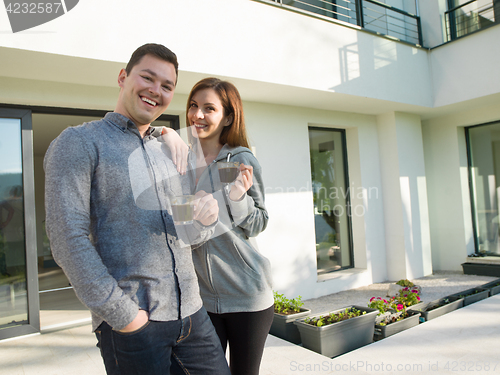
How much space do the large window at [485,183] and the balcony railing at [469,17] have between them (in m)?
1.59

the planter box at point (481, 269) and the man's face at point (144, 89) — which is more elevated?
the man's face at point (144, 89)

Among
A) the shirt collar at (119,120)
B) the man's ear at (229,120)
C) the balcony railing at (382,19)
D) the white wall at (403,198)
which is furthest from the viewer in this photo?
the white wall at (403,198)

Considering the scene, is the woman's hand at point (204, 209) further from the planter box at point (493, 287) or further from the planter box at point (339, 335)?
the planter box at point (493, 287)

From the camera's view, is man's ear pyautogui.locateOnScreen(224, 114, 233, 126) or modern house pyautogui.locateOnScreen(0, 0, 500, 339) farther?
modern house pyautogui.locateOnScreen(0, 0, 500, 339)

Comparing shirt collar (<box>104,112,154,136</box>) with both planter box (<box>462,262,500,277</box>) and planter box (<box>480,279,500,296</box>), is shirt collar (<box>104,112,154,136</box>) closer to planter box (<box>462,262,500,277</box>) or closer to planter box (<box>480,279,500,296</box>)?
planter box (<box>480,279,500,296</box>)

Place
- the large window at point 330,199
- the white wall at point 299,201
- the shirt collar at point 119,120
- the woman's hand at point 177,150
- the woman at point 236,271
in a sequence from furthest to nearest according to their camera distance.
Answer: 1. the large window at point 330,199
2. the white wall at point 299,201
3. the woman at point 236,271
4. the woman's hand at point 177,150
5. the shirt collar at point 119,120

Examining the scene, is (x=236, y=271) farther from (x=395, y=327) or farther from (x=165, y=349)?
(x=395, y=327)

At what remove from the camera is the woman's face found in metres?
1.37

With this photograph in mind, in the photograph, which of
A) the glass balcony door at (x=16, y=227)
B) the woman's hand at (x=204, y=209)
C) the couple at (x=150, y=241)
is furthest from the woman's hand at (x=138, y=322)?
the glass balcony door at (x=16, y=227)

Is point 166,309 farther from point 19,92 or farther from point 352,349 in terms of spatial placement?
point 19,92

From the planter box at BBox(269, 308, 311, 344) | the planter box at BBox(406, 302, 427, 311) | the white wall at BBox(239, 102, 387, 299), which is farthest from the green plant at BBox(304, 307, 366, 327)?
the white wall at BBox(239, 102, 387, 299)

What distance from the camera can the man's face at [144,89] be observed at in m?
1.01

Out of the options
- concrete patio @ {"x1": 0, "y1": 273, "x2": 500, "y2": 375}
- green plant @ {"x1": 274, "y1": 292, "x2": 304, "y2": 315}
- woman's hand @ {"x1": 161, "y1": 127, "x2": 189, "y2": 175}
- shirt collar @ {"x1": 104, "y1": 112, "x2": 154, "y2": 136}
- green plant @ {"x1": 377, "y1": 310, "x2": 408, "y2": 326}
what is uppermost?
shirt collar @ {"x1": 104, "y1": 112, "x2": 154, "y2": 136}

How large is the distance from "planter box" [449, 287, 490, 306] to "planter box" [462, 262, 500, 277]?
1.48 meters
